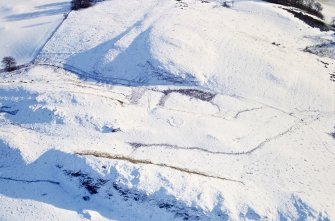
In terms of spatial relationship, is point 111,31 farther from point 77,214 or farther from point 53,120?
point 77,214

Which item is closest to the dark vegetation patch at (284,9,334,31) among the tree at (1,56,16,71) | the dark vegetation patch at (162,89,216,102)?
the dark vegetation patch at (162,89,216,102)

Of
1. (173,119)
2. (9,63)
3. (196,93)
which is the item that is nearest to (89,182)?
(173,119)

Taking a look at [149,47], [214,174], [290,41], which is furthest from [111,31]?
[214,174]

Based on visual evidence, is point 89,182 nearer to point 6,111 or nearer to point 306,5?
point 6,111

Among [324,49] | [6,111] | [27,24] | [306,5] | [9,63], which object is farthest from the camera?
[306,5]

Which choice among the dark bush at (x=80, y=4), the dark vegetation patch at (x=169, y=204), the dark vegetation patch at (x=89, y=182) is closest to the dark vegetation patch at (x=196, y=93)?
the dark vegetation patch at (x=89, y=182)
